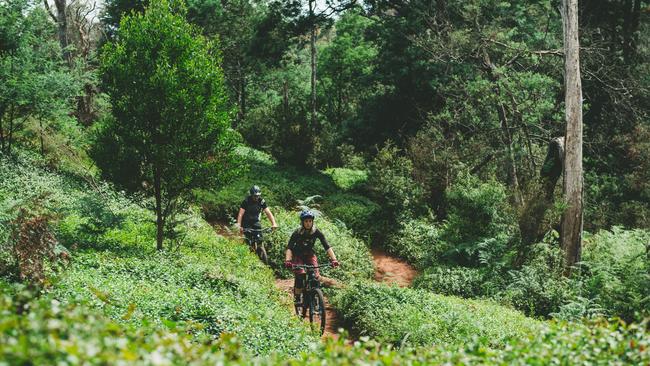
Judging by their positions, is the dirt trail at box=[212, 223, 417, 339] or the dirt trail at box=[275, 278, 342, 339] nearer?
the dirt trail at box=[275, 278, 342, 339]

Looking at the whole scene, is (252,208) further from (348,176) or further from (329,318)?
(348,176)

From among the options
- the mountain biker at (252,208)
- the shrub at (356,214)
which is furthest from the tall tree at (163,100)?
the shrub at (356,214)

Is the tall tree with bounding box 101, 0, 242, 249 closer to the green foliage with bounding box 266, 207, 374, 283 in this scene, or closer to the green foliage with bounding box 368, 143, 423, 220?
the green foliage with bounding box 266, 207, 374, 283

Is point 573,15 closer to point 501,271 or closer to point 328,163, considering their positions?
Result: point 501,271

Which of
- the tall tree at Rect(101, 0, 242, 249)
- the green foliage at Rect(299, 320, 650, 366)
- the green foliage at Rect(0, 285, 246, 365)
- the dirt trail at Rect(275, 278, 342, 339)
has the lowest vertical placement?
the dirt trail at Rect(275, 278, 342, 339)

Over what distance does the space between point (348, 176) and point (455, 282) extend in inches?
579

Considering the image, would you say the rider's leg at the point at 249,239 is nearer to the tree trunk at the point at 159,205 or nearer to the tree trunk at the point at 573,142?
the tree trunk at the point at 159,205

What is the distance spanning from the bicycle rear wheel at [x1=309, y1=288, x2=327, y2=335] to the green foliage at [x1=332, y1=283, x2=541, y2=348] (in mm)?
1031

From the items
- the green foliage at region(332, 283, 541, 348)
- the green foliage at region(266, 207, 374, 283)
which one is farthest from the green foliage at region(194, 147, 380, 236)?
the green foliage at region(332, 283, 541, 348)

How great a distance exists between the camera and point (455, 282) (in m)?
14.7

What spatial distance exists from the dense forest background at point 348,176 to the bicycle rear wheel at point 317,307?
0.64 meters

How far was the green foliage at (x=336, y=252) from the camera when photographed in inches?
612

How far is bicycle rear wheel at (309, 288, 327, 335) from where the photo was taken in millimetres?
9672

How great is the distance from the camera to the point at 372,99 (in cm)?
2753
